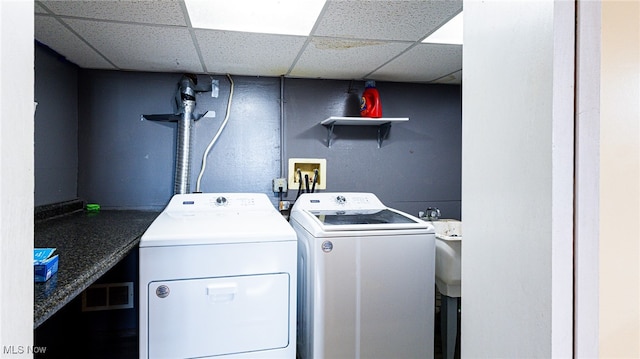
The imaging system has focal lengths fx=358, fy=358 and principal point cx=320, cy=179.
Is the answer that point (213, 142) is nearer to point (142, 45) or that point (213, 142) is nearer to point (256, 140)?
point (256, 140)

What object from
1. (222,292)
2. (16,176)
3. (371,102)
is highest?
(371,102)

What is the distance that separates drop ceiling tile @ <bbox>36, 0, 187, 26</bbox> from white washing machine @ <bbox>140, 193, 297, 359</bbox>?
38.8 inches

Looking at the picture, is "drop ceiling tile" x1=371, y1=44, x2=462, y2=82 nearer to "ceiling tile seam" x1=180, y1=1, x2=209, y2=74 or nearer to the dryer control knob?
"ceiling tile seam" x1=180, y1=1, x2=209, y2=74

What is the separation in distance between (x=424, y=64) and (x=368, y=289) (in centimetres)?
152

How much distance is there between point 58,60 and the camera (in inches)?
86.7

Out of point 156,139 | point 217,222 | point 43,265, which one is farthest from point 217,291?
point 156,139

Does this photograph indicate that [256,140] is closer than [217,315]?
No

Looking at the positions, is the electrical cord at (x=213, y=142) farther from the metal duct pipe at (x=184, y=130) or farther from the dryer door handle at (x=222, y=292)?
the dryer door handle at (x=222, y=292)

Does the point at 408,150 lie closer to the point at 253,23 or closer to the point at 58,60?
the point at 253,23

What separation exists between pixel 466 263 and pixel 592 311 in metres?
Answer: 0.26

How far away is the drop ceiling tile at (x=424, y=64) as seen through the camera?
2.12 meters

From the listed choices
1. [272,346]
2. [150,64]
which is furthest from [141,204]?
[272,346]

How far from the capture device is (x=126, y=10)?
159 centimetres

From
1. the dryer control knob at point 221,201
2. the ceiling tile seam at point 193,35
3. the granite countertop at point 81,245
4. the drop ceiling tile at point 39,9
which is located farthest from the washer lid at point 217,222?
the drop ceiling tile at point 39,9
